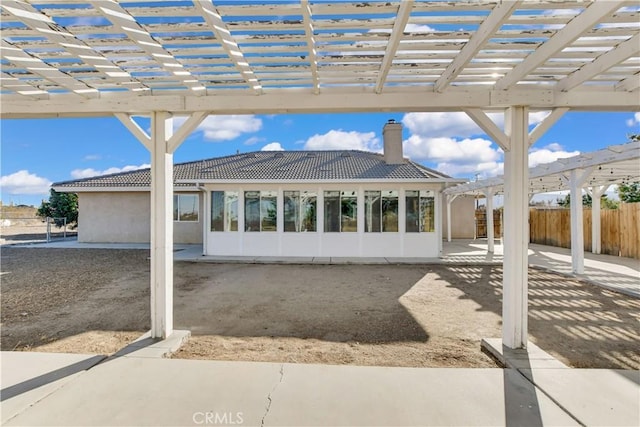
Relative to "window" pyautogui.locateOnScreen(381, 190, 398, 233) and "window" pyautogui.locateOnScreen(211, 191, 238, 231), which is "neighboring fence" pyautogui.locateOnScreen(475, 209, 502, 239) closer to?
"window" pyautogui.locateOnScreen(381, 190, 398, 233)

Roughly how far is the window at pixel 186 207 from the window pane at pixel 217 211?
11.7 ft

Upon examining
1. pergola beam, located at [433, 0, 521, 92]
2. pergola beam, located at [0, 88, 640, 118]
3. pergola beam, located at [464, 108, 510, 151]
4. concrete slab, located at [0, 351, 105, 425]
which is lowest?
concrete slab, located at [0, 351, 105, 425]

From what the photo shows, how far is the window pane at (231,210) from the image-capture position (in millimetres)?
11180

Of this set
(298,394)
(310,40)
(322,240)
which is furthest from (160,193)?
(322,240)

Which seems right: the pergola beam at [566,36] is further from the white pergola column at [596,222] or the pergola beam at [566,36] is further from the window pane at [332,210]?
the white pergola column at [596,222]

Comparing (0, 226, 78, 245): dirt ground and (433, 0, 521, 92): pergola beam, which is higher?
(433, 0, 521, 92): pergola beam

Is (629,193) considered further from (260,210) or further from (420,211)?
(260,210)

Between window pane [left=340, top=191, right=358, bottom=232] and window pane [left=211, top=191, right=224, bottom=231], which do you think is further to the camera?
window pane [left=211, top=191, right=224, bottom=231]

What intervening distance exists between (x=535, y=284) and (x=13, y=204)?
4706 centimetres

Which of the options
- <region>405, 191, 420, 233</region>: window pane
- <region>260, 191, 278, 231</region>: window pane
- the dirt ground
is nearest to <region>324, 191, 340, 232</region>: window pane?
<region>260, 191, 278, 231</region>: window pane

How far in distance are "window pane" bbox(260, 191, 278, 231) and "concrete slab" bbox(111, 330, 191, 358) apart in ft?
23.6

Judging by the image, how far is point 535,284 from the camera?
7.41 m

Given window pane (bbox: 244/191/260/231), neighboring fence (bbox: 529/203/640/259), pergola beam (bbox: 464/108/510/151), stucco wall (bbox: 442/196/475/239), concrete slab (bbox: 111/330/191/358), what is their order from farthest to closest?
stucco wall (bbox: 442/196/475/239) < window pane (bbox: 244/191/260/231) < neighboring fence (bbox: 529/203/640/259) < pergola beam (bbox: 464/108/510/151) < concrete slab (bbox: 111/330/191/358)

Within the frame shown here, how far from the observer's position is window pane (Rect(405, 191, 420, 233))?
35.6 ft
